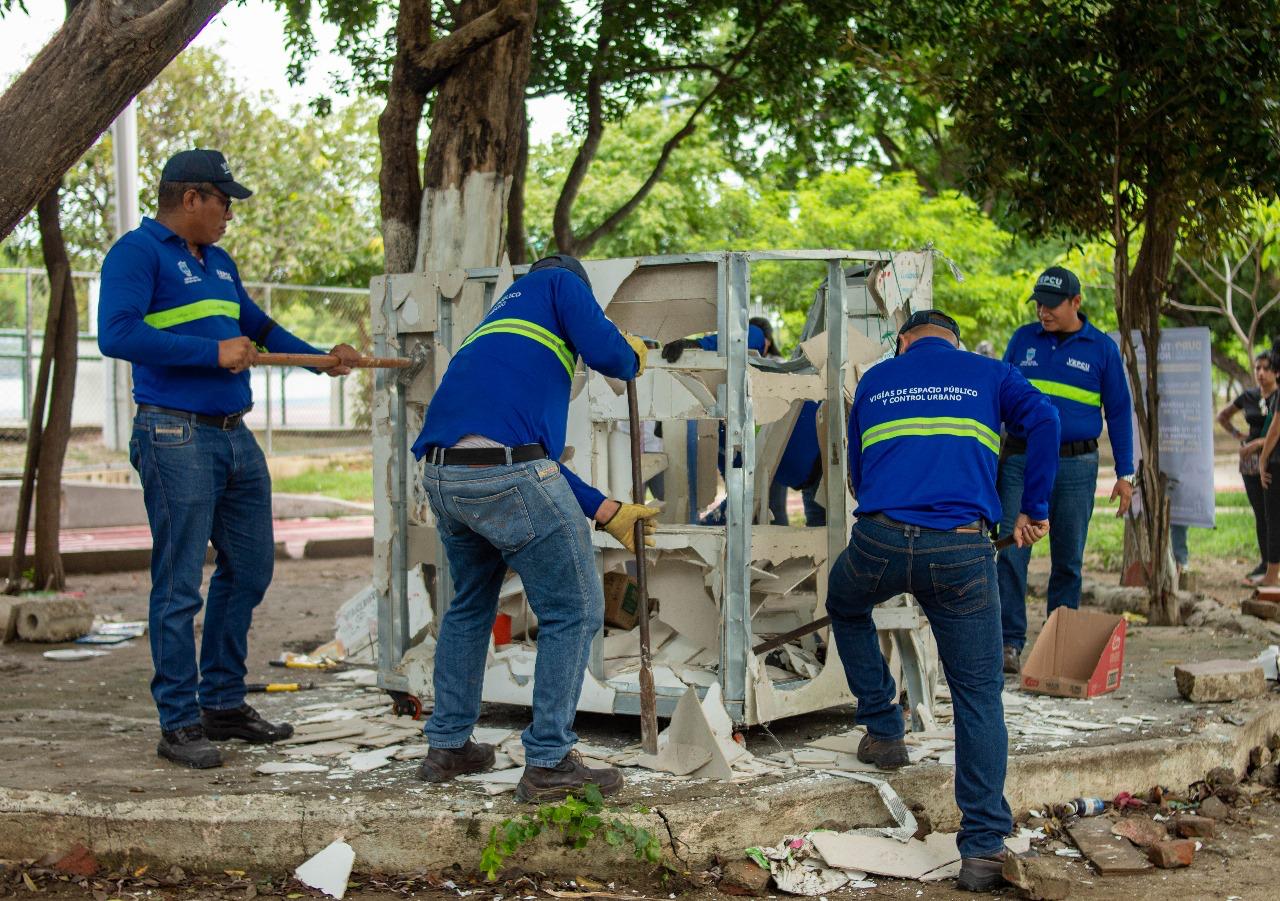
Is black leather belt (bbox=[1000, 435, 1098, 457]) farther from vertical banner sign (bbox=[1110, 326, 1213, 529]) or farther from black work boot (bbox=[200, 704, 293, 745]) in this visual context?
black work boot (bbox=[200, 704, 293, 745])

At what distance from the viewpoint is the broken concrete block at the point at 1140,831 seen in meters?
4.63

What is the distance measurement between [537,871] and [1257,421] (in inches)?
330

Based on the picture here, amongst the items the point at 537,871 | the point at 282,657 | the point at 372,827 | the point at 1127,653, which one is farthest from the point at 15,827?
the point at 1127,653

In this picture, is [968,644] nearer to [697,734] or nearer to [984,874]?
[984,874]

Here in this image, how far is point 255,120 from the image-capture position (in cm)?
2350

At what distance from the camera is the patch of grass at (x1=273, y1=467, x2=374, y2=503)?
18031 mm

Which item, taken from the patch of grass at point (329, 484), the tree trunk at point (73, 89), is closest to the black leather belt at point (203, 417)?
the tree trunk at point (73, 89)

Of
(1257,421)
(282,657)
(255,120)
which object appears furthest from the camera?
(255,120)

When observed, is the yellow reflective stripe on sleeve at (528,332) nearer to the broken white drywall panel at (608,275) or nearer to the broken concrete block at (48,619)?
the broken white drywall panel at (608,275)

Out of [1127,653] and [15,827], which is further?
[1127,653]

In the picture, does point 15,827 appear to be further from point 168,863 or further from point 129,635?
point 129,635

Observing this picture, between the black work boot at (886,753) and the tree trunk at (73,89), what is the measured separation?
3256mm

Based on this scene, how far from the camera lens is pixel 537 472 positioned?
4.32 m

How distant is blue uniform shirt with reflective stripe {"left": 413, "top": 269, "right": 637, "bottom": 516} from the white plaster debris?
1287 millimetres
